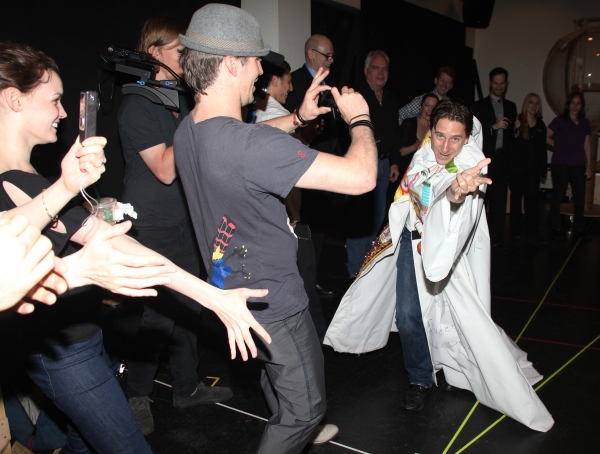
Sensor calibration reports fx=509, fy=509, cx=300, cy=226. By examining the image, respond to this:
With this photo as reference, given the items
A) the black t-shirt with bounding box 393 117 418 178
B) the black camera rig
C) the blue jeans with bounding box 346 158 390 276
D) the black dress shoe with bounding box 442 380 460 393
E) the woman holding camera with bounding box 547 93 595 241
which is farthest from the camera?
the woman holding camera with bounding box 547 93 595 241

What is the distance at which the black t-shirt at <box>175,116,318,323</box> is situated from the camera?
55.9 inches

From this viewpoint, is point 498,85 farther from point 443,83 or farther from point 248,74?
point 248,74

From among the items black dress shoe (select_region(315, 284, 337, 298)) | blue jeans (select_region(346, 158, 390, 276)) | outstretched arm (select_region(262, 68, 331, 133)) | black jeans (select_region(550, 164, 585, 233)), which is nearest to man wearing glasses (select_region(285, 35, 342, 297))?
black dress shoe (select_region(315, 284, 337, 298))

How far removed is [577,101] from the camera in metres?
6.20

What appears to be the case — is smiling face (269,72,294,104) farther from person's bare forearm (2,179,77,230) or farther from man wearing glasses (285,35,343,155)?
person's bare forearm (2,179,77,230)

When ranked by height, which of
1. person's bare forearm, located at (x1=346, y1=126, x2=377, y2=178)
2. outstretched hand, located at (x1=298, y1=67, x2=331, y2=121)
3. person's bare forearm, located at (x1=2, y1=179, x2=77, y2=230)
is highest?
outstretched hand, located at (x1=298, y1=67, x2=331, y2=121)

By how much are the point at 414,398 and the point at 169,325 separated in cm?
132

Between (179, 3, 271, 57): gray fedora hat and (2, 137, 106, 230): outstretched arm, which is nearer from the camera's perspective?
(2, 137, 106, 230): outstretched arm

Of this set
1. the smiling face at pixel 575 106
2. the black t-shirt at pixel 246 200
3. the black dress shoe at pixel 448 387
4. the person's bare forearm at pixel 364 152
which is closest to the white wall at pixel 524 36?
the smiling face at pixel 575 106

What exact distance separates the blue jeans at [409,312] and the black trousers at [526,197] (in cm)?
404

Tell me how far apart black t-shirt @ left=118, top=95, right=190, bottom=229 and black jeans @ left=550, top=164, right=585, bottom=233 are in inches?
213

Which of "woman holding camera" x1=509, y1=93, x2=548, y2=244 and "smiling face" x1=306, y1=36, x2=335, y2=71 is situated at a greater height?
"smiling face" x1=306, y1=36, x2=335, y2=71

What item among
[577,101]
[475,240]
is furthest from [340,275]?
[577,101]

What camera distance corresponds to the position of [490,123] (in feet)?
18.8
